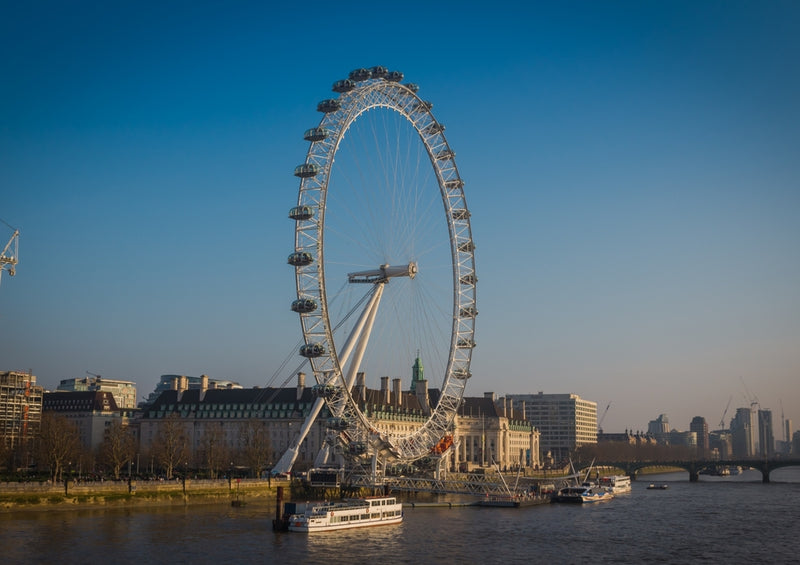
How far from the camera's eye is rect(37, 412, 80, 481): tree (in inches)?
3750

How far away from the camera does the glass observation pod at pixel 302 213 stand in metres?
84.4

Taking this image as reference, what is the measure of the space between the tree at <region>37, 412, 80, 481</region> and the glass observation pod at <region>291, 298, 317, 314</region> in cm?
2756

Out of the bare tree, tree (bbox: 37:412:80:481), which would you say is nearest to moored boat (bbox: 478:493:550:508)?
the bare tree

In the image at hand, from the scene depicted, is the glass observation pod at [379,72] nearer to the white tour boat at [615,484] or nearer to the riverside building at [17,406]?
the white tour boat at [615,484]

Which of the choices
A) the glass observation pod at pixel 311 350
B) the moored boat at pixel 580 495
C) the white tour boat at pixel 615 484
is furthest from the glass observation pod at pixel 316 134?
the white tour boat at pixel 615 484

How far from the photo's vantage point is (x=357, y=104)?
8750 cm

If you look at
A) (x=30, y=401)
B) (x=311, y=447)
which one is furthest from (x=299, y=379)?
(x=30, y=401)

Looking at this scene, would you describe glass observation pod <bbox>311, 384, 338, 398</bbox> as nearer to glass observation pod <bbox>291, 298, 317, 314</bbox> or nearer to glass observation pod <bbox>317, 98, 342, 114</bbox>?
glass observation pod <bbox>291, 298, 317, 314</bbox>

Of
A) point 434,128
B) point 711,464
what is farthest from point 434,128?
point 711,464

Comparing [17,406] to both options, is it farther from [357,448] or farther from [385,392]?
[357,448]

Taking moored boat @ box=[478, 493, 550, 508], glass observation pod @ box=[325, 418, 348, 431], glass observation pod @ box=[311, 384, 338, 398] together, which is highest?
glass observation pod @ box=[311, 384, 338, 398]

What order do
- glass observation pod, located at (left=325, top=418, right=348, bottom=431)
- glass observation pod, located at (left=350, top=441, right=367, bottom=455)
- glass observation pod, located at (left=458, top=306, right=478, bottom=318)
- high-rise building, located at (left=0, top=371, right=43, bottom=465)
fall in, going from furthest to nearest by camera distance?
high-rise building, located at (left=0, top=371, right=43, bottom=465)
glass observation pod, located at (left=458, top=306, right=478, bottom=318)
glass observation pod, located at (left=350, top=441, right=367, bottom=455)
glass observation pod, located at (left=325, top=418, right=348, bottom=431)

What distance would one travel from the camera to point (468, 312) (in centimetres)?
10638

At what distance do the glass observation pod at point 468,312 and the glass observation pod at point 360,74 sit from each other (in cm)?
3014
